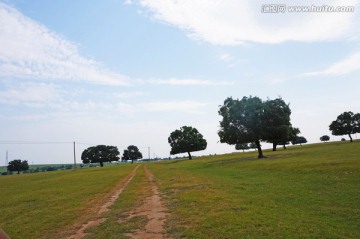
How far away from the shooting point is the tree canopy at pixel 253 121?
77.1 meters

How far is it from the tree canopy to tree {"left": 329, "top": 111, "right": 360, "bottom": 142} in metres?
71.1

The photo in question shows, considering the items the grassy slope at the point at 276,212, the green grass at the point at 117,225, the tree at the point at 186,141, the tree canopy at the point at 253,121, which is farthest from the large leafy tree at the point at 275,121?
the tree at the point at 186,141

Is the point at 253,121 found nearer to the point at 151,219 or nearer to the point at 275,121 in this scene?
the point at 275,121

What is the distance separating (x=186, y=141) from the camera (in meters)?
154

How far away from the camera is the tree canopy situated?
253 ft

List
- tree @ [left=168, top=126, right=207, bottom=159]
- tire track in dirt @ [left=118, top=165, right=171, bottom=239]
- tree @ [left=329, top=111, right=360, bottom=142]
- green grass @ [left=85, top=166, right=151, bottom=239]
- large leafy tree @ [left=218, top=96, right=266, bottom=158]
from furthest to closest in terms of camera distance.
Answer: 1. tree @ [left=168, top=126, right=207, bottom=159]
2. tree @ [left=329, top=111, right=360, bottom=142]
3. large leafy tree @ [left=218, top=96, right=266, bottom=158]
4. green grass @ [left=85, top=166, right=151, bottom=239]
5. tire track in dirt @ [left=118, top=165, right=171, bottom=239]

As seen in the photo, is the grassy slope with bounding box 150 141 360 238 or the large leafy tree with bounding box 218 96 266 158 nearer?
the grassy slope with bounding box 150 141 360 238

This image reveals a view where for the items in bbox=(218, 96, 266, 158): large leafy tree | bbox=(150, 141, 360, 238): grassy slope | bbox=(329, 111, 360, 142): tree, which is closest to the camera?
bbox=(150, 141, 360, 238): grassy slope

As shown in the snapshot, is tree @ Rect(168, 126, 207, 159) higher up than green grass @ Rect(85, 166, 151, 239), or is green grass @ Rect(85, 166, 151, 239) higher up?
tree @ Rect(168, 126, 207, 159)

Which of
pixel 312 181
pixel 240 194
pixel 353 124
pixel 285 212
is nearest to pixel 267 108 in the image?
pixel 312 181

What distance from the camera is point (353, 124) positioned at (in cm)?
13688

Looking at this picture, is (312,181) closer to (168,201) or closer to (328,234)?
(168,201)

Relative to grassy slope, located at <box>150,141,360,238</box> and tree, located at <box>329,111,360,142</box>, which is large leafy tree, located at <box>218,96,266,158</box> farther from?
tree, located at <box>329,111,360,142</box>

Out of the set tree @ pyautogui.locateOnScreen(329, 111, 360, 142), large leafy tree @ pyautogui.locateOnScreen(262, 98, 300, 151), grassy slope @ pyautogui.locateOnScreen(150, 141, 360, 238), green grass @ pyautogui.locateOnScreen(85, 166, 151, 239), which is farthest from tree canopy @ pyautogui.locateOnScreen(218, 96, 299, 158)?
tree @ pyautogui.locateOnScreen(329, 111, 360, 142)
